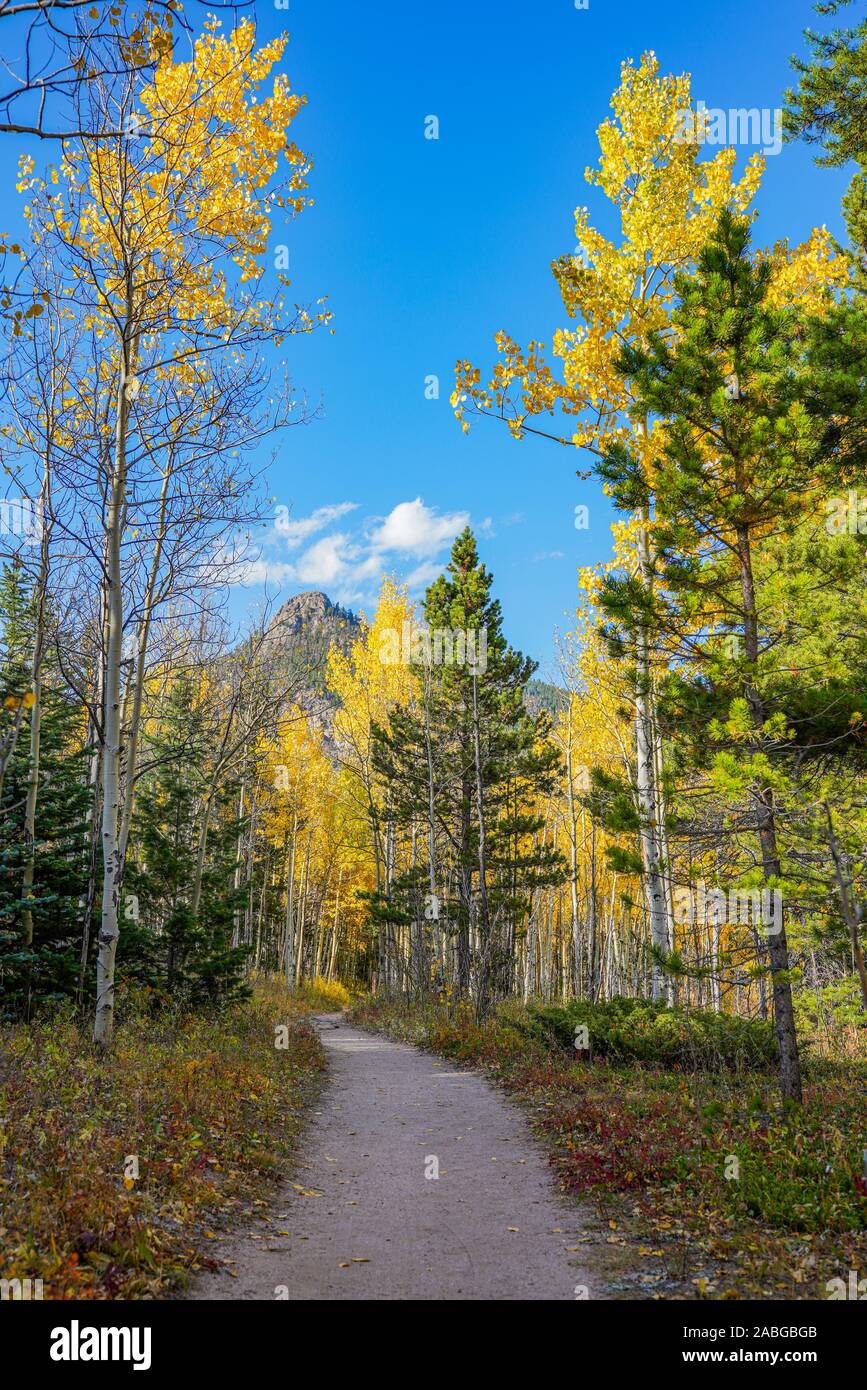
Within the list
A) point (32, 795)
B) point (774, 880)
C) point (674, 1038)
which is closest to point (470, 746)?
point (674, 1038)

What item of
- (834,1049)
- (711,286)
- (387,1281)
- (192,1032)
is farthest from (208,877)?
(711,286)

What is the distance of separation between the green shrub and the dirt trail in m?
1.74

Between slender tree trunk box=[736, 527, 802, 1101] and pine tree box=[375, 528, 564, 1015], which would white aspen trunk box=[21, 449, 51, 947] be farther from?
pine tree box=[375, 528, 564, 1015]

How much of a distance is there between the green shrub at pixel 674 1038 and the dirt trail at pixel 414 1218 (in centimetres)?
174

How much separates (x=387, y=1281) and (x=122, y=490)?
7.68m

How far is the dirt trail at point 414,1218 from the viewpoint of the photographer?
451cm

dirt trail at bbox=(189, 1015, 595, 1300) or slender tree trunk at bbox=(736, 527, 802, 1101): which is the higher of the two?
slender tree trunk at bbox=(736, 527, 802, 1101)

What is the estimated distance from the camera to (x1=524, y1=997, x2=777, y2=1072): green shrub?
9750mm

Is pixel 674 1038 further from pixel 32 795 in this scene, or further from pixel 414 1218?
pixel 32 795

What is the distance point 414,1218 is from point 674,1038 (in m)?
5.67

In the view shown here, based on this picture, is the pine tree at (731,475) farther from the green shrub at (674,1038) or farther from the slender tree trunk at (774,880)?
the green shrub at (674,1038)

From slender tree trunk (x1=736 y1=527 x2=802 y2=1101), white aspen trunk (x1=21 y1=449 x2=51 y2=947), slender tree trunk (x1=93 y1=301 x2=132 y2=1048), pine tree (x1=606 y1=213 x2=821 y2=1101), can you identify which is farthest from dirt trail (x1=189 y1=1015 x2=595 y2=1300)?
white aspen trunk (x1=21 y1=449 x2=51 y2=947)
